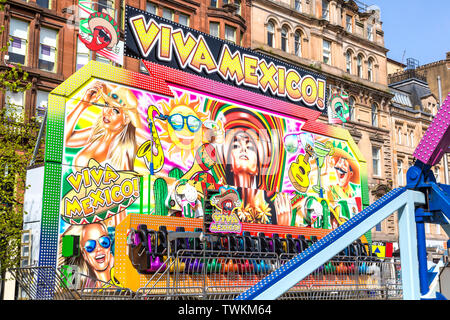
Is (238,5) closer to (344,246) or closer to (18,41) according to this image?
(18,41)

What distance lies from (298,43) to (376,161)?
1233 cm

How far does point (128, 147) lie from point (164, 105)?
7.40ft

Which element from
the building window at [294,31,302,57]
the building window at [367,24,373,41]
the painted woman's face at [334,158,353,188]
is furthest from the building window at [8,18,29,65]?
the building window at [367,24,373,41]

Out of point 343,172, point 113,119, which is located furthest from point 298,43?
point 113,119

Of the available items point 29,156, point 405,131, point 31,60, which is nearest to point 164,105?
point 29,156

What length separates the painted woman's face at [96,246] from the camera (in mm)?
14875

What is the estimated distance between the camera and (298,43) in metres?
40.3

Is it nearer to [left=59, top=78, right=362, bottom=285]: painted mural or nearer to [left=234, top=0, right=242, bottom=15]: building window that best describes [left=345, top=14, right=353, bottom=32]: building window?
[left=234, top=0, right=242, bottom=15]: building window

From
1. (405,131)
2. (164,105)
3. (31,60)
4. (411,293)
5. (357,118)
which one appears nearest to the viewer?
(411,293)

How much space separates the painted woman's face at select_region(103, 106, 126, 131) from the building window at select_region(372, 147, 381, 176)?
31.7 metres

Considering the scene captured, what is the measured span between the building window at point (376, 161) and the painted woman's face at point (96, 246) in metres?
33.0

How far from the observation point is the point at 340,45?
43312 mm

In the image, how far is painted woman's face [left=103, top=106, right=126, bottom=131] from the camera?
53.5ft

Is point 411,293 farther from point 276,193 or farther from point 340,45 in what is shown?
point 340,45
